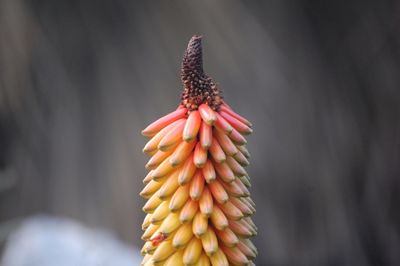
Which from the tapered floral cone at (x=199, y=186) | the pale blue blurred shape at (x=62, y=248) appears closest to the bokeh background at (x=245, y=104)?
the pale blue blurred shape at (x=62, y=248)

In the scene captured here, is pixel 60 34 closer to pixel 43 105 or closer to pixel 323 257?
pixel 43 105

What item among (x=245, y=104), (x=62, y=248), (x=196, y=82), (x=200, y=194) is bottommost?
(x=200, y=194)

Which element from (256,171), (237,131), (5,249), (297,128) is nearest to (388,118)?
(297,128)

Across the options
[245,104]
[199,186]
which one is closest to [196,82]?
[199,186]

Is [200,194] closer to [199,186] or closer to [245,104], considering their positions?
[199,186]

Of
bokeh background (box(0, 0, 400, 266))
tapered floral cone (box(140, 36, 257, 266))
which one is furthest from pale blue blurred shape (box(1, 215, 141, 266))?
tapered floral cone (box(140, 36, 257, 266))

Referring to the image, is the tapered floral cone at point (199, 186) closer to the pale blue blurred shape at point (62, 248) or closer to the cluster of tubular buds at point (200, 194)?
the cluster of tubular buds at point (200, 194)
